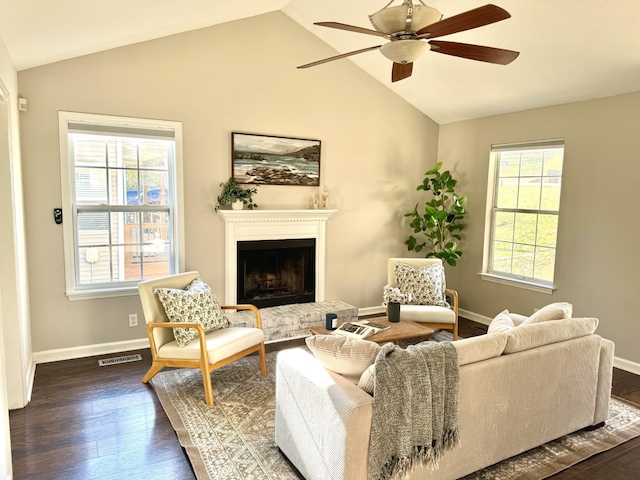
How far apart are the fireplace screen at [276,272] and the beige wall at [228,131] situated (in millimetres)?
258

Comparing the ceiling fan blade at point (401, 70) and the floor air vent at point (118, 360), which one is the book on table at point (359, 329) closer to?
the floor air vent at point (118, 360)

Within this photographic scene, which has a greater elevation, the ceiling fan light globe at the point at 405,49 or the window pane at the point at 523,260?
the ceiling fan light globe at the point at 405,49

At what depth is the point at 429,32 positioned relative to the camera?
91.7 inches

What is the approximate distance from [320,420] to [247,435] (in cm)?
90

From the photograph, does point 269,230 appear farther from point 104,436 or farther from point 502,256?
point 502,256

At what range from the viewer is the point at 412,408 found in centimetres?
204

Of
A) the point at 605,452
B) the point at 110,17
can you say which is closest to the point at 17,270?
the point at 110,17

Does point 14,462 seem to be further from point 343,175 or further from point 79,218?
point 343,175

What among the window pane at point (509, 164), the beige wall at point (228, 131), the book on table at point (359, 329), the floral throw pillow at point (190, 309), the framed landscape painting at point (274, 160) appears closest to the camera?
the floral throw pillow at point (190, 309)

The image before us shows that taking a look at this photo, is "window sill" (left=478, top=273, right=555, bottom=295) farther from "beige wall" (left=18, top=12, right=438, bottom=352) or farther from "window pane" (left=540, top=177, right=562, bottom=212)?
"beige wall" (left=18, top=12, right=438, bottom=352)

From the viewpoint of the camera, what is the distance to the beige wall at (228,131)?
3.76m

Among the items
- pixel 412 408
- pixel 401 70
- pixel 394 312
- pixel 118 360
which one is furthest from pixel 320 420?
pixel 118 360

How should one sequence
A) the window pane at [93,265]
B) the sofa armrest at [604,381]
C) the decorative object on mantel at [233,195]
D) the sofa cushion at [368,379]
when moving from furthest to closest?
the decorative object on mantel at [233,195] < the window pane at [93,265] < the sofa armrest at [604,381] < the sofa cushion at [368,379]

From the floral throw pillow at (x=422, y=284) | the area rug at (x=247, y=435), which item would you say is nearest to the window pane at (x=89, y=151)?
the area rug at (x=247, y=435)
